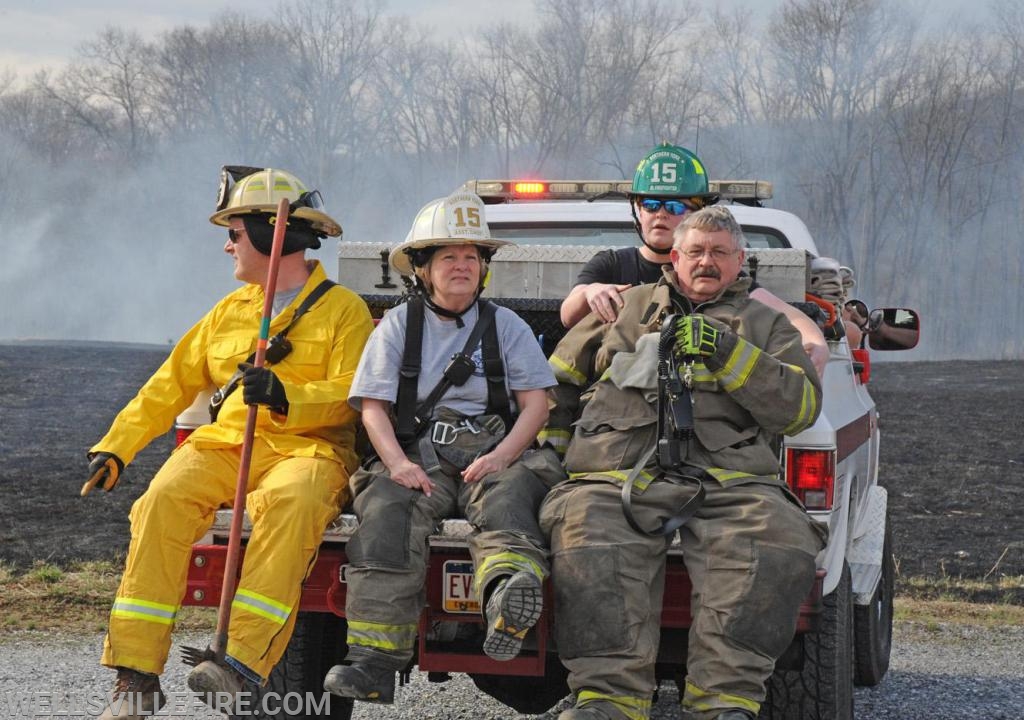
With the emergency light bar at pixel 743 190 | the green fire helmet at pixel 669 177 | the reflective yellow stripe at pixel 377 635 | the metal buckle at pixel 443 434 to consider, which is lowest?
the reflective yellow stripe at pixel 377 635

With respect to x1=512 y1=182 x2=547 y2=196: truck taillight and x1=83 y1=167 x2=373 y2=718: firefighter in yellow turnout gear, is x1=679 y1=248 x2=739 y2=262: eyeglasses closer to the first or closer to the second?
x1=83 y1=167 x2=373 y2=718: firefighter in yellow turnout gear

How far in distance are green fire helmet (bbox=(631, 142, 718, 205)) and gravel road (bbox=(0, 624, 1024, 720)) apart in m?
2.16

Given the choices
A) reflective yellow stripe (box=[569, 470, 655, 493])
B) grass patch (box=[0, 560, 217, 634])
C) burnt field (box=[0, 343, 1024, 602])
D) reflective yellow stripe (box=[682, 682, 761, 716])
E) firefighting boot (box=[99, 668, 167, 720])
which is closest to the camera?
reflective yellow stripe (box=[682, 682, 761, 716])

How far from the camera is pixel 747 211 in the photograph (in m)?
6.64

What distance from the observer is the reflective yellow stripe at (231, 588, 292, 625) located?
3.77 metres

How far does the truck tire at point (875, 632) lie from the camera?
5.71m

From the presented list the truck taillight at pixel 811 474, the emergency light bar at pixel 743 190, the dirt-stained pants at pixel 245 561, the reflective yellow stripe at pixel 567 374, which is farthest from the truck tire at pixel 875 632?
the dirt-stained pants at pixel 245 561

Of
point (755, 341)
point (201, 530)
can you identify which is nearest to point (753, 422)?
point (755, 341)

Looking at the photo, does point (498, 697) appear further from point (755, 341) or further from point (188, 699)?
point (755, 341)

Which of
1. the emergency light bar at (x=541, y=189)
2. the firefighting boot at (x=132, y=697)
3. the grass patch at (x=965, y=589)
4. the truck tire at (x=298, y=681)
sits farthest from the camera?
the grass patch at (x=965, y=589)

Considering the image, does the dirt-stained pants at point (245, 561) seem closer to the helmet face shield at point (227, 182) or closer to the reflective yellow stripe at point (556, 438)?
the reflective yellow stripe at point (556, 438)

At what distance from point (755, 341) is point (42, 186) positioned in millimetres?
50785

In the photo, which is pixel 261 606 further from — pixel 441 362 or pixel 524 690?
pixel 524 690

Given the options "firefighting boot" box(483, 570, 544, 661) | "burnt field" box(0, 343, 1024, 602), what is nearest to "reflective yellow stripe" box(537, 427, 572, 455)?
"firefighting boot" box(483, 570, 544, 661)
